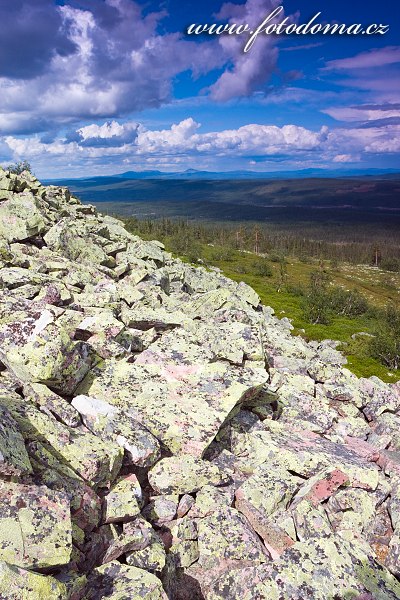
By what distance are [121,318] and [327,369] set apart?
14.1 m

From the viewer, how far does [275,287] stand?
191375 millimetres

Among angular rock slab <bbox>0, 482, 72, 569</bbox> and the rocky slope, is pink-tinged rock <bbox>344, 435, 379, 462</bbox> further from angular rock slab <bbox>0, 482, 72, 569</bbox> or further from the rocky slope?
angular rock slab <bbox>0, 482, 72, 569</bbox>

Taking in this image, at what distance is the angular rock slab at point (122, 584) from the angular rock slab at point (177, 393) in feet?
17.9

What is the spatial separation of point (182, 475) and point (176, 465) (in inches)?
18.8

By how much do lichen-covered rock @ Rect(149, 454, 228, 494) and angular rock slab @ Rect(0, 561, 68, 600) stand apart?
582 centimetres

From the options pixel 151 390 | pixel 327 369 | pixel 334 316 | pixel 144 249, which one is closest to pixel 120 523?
pixel 151 390

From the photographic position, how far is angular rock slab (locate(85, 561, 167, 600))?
9.76 meters

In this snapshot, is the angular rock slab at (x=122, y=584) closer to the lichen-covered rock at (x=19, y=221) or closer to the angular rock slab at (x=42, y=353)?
the angular rock slab at (x=42, y=353)

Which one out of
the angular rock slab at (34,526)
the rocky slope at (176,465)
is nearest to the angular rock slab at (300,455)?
the rocky slope at (176,465)

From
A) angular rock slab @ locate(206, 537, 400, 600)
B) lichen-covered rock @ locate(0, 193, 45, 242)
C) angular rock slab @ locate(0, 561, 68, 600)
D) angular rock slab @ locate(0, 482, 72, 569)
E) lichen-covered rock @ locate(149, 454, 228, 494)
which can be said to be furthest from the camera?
lichen-covered rock @ locate(0, 193, 45, 242)

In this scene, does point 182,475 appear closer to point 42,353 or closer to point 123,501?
point 123,501

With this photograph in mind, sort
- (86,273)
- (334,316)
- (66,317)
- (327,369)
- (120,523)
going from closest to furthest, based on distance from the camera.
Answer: (120,523) < (66,317) < (327,369) < (86,273) < (334,316)

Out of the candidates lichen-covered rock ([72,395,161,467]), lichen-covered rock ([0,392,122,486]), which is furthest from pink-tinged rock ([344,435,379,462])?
lichen-covered rock ([0,392,122,486])

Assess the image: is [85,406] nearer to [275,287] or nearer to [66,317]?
[66,317]
